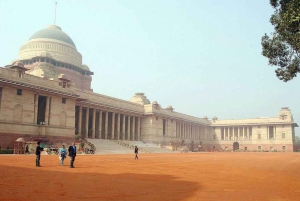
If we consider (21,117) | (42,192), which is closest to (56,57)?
(21,117)

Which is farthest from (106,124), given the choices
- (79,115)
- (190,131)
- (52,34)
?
(190,131)

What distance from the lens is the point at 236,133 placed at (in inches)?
4092

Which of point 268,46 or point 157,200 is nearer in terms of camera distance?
point 157,200

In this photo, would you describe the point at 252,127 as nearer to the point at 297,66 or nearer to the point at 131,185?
the point at 297,66

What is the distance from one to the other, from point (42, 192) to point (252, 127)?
97.1m

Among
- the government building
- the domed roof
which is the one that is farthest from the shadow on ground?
the domed roof

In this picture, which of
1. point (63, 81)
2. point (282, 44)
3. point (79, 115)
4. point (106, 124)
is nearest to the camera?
point (282, 44)

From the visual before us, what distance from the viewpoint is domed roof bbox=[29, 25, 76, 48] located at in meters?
72.2

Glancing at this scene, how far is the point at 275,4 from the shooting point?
19438 mm

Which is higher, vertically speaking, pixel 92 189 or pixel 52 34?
pixel 52 34

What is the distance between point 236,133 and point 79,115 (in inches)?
2627

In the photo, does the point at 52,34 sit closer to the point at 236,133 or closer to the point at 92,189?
the point at 92,189

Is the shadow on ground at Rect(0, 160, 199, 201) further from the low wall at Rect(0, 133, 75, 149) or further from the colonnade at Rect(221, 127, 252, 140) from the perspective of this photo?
the colonnade at Rect(221, 127, 252, 140)

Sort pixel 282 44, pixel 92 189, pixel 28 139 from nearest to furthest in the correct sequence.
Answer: pixel 92 189
pixel 282 44
pixel 28 139
